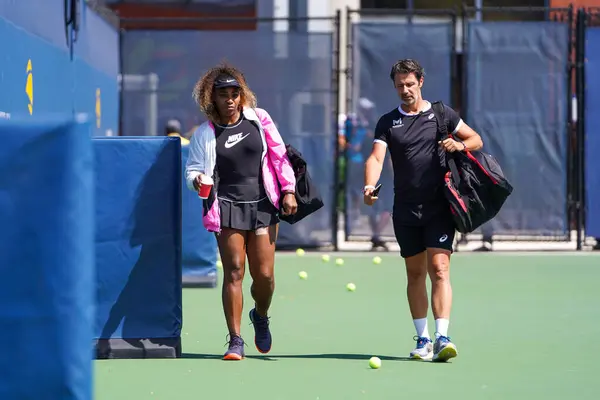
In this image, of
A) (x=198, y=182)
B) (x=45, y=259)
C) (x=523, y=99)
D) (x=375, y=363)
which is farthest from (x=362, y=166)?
(x=45, y=259)

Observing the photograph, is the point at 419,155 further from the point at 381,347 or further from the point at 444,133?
the point at 381,347

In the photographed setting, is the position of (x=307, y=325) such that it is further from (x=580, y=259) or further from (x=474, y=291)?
(x=580, y=259)

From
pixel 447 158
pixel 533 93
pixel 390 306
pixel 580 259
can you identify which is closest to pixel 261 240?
pixel 447 158

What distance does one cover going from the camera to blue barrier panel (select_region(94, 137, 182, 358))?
7684mm

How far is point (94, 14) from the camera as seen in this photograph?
535 inches

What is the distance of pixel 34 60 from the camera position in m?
10.1

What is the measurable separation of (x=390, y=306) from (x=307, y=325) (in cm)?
129

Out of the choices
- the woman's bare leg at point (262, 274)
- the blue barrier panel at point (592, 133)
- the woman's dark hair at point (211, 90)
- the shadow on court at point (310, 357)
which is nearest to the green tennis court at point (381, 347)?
the shadow on court at point (310, 357)

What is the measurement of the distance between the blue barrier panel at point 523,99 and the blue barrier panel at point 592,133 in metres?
0.26

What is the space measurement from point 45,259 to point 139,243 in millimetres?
3978

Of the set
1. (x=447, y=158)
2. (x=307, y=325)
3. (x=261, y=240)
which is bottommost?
(x=307, y=325)

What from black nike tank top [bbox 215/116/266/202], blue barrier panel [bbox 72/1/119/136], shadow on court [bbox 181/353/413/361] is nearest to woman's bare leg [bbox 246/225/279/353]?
shadow on court [bbox 181/353/413/361]

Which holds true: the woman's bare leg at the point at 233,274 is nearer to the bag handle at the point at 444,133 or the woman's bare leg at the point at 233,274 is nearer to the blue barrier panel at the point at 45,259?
the bag handle at the point at 444,133

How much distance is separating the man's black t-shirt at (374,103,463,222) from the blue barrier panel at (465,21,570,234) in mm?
7968
